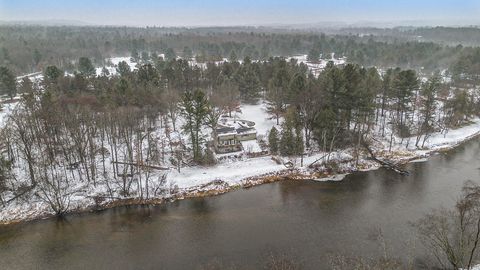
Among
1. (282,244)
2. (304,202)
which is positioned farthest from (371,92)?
(282,244)

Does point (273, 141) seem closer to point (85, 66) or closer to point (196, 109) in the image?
point (196, 109)

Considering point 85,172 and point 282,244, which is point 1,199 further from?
point 282,244

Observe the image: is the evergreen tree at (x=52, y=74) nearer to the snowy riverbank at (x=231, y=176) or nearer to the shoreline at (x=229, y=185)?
the snowy riverbank at (x=231, y=176)

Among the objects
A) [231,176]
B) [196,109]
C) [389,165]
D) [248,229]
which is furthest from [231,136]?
[389,165]

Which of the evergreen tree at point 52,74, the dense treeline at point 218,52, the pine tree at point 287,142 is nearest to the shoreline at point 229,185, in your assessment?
the pine tree at point 287,142

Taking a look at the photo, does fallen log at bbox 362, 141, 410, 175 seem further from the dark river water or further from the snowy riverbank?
the dark river water

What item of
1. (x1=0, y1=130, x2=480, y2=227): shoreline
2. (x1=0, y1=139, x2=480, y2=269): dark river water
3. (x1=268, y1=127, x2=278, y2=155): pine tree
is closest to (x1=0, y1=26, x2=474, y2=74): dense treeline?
(x1=268, y1=127, x2=278, y2=155): pine tree
